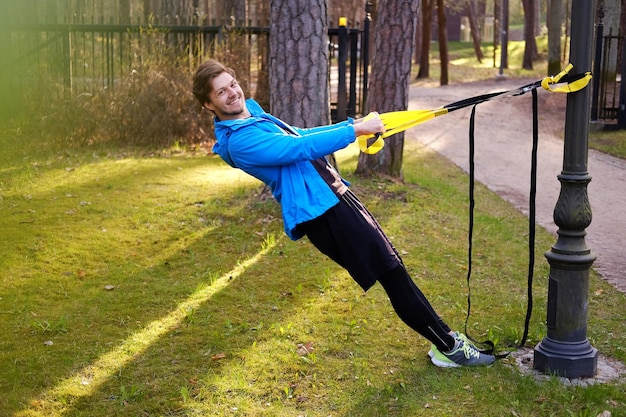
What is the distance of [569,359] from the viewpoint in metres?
4.30

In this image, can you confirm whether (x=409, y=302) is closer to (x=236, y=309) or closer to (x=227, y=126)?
(x=227, y=126)

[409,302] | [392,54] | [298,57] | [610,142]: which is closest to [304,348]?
[409,302]

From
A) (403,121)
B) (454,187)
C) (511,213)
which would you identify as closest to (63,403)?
(403,121)

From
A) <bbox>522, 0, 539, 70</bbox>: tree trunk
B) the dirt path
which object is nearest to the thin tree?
the dirt path

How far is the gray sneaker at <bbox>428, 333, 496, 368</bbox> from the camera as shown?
14.7ft

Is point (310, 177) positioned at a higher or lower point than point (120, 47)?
lower

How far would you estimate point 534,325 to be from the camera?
5.31m

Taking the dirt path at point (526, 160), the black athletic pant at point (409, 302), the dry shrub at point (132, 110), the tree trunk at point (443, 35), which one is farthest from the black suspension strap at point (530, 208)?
the tree trunk at point (443, 35)

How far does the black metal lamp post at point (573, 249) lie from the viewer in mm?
4156

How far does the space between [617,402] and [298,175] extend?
2.04 meters

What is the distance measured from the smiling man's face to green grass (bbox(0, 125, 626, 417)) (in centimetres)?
156

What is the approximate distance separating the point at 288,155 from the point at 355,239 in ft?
1.88

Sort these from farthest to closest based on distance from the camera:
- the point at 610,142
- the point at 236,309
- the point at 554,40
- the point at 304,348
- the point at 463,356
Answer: the point at 554,40, the point at 610,142, the point at 236,309, the point at 304,348, the point at 463,356

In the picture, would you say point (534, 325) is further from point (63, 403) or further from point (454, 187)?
point (454, 187)
